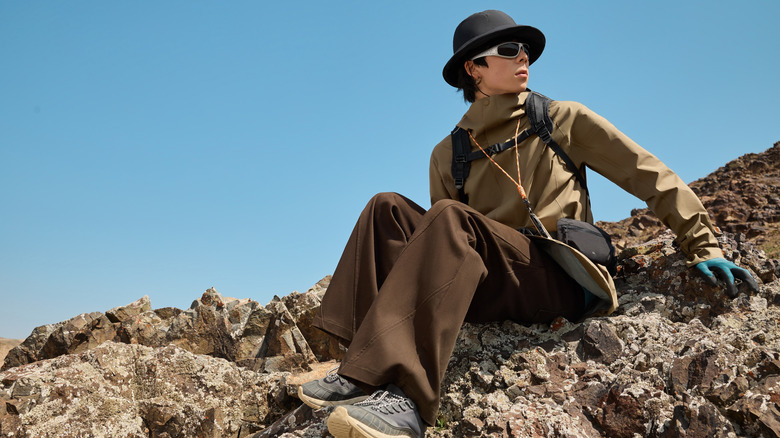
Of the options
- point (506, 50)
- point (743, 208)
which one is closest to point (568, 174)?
point (506, 50)

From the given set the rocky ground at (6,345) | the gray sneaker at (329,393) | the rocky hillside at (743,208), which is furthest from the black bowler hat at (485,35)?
the rocky hillside at (743,208)

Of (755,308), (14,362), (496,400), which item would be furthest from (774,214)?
(14,362)

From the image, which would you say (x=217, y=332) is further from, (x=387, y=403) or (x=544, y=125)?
(x=544, y=125)

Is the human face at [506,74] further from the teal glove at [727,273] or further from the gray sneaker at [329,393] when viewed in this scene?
the gray sneaker at [329,393]

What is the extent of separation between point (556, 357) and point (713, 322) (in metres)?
1.09

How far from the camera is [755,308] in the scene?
384 cm

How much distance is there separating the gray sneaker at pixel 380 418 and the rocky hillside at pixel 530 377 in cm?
48

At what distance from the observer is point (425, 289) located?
3.19 metres

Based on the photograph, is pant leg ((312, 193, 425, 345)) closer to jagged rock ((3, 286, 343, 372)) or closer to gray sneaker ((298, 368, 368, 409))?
gray sneaker ((298, 368, 368, 409))

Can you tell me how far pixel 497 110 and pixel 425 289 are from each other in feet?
6.48

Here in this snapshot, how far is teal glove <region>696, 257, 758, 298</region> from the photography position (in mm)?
3844

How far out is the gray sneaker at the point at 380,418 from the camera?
2.82 metres

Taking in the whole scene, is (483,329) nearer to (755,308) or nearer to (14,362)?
(755,308)

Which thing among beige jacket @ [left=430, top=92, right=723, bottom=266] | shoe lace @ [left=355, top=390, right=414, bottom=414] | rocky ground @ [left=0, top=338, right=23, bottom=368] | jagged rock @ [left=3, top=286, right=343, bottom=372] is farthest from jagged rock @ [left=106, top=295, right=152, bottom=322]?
shoe lace @ [left=355, top=390, right=414, bottom=414]
